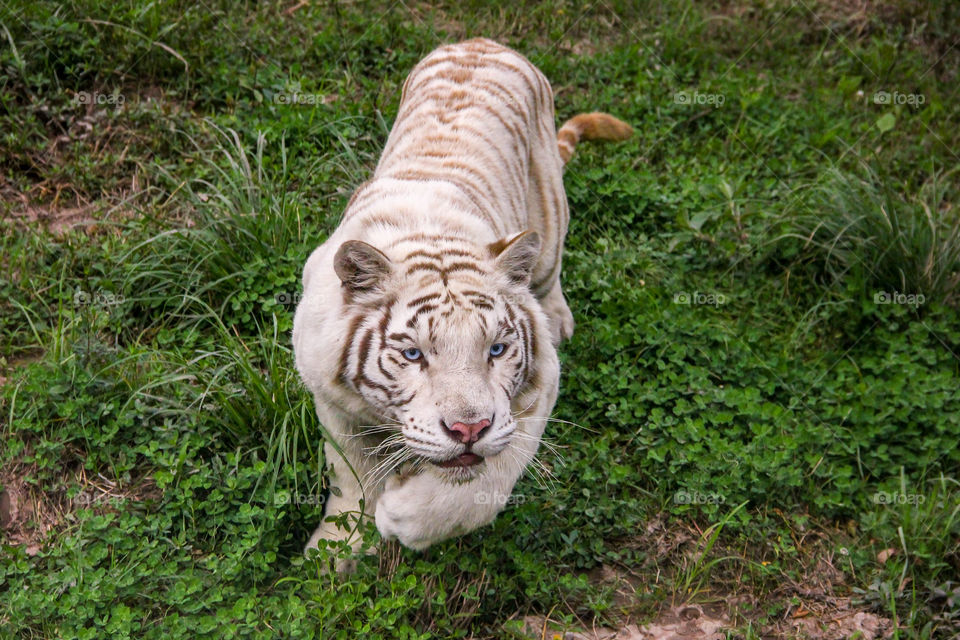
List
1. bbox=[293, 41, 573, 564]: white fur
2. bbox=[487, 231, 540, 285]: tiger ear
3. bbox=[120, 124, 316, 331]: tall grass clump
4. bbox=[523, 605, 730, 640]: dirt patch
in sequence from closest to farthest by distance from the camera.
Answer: bbox=[293, 41, 573, 564]: white fur
bbox=[487, 231, 540, 285]: tiger ear
bbox=[523, 605, 730, 640]: dirt patch
bbox=[120, 124, 316, 331]: tall grass clump

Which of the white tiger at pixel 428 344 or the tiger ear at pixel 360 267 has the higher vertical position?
the tiger ear at pixel 360 267

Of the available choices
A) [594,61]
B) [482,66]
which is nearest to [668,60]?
[594,61]

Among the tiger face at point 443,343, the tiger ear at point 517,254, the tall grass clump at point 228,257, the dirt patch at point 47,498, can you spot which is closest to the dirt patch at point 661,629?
the tiger face at point 443,343

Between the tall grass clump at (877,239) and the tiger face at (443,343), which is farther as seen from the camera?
the tall grass clump at (877,239)

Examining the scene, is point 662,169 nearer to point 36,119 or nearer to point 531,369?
point 531,369

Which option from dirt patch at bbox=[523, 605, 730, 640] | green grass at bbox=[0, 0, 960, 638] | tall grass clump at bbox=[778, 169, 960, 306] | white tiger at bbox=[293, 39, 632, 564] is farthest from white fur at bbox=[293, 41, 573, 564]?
tall grass clump at bbox=[778, 169, 960, 306]

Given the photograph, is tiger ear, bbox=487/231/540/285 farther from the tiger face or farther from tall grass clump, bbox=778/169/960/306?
tall grass clump, bbox=778/169/960/306

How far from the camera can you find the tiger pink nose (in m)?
2.79

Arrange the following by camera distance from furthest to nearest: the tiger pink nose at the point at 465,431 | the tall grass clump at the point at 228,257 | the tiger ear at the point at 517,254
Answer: the tall grass clump at the point at 228,257
the tiger ear at the point at 517,254
the tiger pink nose at the point at 465,431

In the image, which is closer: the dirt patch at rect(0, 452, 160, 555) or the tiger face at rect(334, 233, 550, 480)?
the tiger face at rect(334, 233, 550, 480)

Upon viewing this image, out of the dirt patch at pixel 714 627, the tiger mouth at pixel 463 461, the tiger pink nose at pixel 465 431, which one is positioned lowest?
the dirt patch at pixel 714 627

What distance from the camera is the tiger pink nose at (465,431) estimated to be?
2.79 m

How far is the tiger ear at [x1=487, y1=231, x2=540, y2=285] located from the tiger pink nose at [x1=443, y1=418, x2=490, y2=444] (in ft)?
2.06

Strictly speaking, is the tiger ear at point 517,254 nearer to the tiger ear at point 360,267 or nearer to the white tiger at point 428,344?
the white tiger at point 428,344
